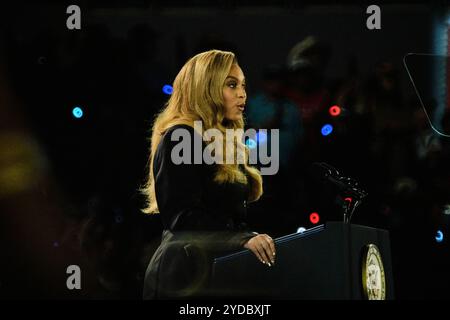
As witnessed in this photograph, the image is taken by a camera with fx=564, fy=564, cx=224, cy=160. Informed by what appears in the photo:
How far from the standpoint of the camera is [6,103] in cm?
294

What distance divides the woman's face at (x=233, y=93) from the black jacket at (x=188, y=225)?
0.24m

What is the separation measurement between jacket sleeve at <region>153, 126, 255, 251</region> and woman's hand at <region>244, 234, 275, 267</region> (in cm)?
9

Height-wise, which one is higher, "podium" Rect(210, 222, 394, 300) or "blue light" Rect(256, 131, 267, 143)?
"blue light" Rect(256, 131, 267, 143)

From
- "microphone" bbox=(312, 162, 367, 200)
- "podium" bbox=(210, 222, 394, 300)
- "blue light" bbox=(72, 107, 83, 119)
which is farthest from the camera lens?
"blue light" bbox=(72, 107, 83, 119)

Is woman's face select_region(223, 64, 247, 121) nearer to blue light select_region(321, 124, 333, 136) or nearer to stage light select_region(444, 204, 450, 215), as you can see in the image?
blue light select_region(321, 124, 333, 136)

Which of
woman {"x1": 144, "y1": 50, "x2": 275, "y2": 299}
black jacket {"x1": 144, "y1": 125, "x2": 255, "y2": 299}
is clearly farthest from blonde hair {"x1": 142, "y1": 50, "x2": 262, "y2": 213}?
black jacket {"x1": 144, "y1": 125, "x2": 255, "y2": 299}

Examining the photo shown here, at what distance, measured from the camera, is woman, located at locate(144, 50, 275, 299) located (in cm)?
161

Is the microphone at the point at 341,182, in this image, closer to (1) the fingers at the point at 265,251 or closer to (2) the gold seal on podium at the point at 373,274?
(2) the gold seal on podium at the point at 373,274

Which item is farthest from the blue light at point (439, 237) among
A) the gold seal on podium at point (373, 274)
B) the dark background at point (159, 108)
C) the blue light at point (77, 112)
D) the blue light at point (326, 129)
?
the blue light at point (77, 112)

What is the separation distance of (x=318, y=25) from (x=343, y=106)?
0.42m

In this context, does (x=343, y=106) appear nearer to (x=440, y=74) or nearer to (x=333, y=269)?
(x=440, y=74)

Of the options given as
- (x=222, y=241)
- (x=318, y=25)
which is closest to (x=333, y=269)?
(x=222, y=241)

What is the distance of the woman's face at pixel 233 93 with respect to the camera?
1.84 metres

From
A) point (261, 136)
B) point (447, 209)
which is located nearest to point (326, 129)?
point (261, 136)
